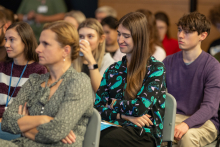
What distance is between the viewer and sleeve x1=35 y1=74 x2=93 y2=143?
140cm

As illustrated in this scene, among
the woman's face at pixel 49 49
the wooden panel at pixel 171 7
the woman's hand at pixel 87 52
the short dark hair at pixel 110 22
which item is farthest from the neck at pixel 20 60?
the wooden panel at pixel 171 7

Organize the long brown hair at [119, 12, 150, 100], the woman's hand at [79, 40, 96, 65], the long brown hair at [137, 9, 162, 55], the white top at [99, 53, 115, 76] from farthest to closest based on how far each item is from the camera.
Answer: the long brown hair at [137, 9, 162, 55] < the white top at [99, 53, 115, 76] < the woman's hand at [79, 40, 96, 65] < the long brown hair at [119, 12, 150, 100]

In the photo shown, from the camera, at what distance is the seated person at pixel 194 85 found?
2029mm

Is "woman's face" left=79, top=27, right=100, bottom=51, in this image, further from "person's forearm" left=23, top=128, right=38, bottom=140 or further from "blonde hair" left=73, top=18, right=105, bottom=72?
"person's forearm" left=23, top=128, right=38, bottom=140

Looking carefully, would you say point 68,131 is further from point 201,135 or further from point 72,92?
point 201,135

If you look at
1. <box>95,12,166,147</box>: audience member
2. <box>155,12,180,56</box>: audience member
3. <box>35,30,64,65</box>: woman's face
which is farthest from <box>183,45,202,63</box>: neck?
<box>155,12,180,56</box>: audience member

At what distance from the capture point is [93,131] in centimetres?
155

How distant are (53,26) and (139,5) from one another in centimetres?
375

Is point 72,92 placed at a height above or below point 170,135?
above

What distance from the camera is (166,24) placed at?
4.24 meters

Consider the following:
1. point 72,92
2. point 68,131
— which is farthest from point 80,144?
point 72,92

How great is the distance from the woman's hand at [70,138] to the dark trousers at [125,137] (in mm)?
299

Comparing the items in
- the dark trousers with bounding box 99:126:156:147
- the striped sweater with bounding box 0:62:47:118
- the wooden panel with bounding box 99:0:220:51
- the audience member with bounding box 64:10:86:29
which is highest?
the wooden panel with bounding box 99:0:220:51

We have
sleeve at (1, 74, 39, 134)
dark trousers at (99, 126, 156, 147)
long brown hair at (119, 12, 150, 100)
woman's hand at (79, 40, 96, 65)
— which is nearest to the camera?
sleeve at (1, 74, 39, 134)
